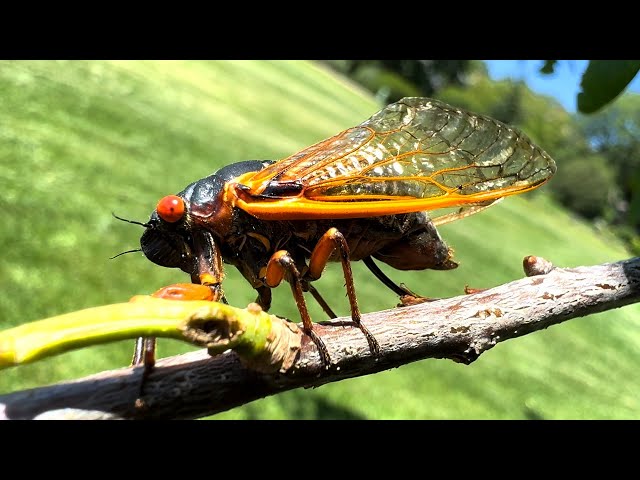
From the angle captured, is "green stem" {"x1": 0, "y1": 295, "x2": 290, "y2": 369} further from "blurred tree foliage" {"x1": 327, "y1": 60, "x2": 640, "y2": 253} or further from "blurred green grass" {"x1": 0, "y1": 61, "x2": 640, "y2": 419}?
"blurred tree foliage" {"x1": 327, "y1": 60, "x2": 640, "y2": 253}

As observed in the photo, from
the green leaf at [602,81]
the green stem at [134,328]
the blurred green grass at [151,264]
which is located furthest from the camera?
the blurred green grass at [151,264]

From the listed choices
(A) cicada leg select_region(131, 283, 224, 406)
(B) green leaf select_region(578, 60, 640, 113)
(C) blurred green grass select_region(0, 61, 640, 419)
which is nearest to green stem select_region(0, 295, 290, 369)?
(A) cicada leg select_region(131, 283, 224, 406)

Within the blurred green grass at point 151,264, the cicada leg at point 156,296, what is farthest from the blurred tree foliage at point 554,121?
the cicada leg at point 156,296

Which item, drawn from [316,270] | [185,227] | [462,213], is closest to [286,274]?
[316,270]

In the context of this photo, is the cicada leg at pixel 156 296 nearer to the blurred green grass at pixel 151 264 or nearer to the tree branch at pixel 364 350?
the tree branch at pixel 364 350

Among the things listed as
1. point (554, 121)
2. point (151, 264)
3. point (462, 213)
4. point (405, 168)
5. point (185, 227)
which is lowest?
point (554, 121)

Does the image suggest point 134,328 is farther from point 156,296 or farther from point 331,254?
point 331,254

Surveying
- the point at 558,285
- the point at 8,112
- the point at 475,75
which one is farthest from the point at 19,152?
the point at 475,75
